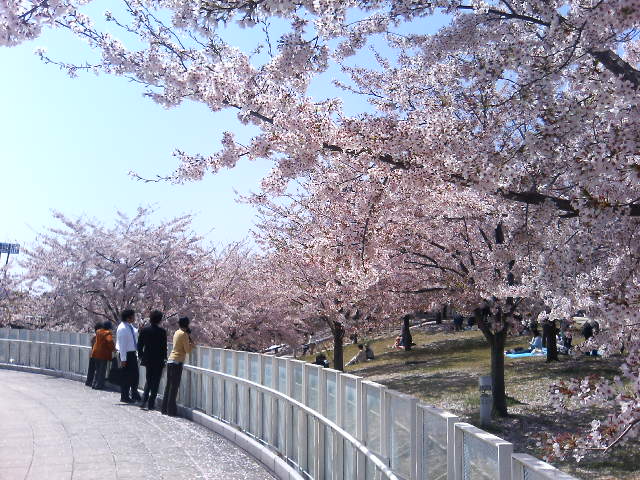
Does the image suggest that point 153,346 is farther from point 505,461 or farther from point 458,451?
point 505,461

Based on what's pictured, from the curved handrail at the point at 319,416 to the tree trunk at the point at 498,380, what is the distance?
7.18m

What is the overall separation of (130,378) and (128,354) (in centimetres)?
47

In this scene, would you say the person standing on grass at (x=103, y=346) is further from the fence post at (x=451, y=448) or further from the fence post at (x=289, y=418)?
the fence post at (x=451, y=448)

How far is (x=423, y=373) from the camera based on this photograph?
1037 inches

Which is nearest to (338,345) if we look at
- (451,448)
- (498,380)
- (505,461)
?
→ (498,380)

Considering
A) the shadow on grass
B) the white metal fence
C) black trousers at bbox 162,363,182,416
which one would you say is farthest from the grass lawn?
black trousers at bbox 162,363,182,416

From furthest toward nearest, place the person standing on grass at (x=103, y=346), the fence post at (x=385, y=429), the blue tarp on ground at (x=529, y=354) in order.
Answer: the blue tarp on ground at (x=529, y=354)
the person standing on grass at (x=103, y=346)
the fence post at (x=385, y=429)

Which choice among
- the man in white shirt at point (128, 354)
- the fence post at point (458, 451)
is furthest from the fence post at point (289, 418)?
the man in white shirt at point (128, 354)

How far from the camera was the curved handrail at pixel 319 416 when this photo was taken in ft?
18.1

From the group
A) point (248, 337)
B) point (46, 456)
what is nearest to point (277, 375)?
point (46, 456)

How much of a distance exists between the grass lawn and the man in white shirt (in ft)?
21.2

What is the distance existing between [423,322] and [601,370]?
1309 inches

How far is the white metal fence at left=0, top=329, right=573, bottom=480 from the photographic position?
3918mm

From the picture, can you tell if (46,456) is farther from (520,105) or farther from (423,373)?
(423,373)
